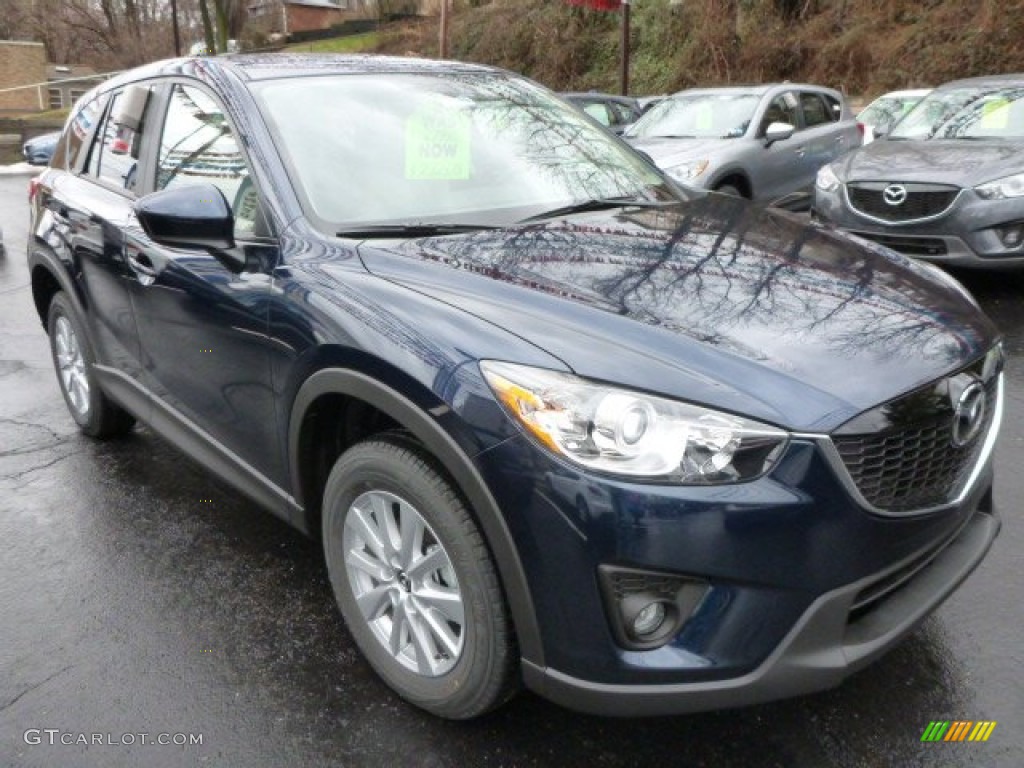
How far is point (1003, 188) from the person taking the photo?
231 inches

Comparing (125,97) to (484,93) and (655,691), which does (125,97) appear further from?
(655,691)

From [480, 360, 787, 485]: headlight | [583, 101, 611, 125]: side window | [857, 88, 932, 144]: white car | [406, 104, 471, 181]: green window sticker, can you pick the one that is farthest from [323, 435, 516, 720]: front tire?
[857, 88, 932, 144]: white car

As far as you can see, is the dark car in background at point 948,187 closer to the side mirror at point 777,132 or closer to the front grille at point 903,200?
the front grille at point 903,200

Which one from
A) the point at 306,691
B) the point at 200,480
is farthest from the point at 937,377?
the point at 200,480

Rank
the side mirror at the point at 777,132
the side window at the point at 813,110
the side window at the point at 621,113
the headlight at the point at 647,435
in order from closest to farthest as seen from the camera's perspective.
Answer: the headlight at the point at 647,435
the side mirror at the point at 777,132
the side window at the point at 813,110
the side window at the point at 621,113

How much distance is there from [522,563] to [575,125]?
2183mm

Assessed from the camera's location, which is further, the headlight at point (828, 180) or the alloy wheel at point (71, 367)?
the headlight at point (828, 180)

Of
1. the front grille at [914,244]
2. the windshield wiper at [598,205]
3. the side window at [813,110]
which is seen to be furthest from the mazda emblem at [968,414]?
the side window at [813,110]

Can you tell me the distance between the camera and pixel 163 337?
10.4 feet

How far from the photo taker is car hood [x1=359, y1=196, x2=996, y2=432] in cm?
190

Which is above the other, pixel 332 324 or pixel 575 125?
pixel 575 125

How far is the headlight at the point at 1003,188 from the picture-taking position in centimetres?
582

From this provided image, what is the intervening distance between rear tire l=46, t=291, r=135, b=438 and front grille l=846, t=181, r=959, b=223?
17.1 ft

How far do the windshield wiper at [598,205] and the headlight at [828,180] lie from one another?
13.3 ft
